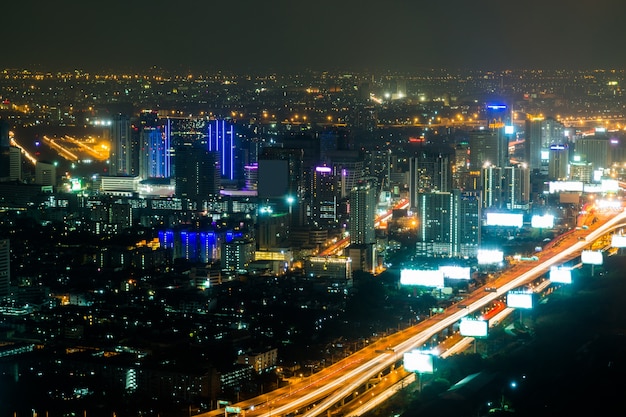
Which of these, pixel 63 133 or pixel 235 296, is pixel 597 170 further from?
pixel 235 296

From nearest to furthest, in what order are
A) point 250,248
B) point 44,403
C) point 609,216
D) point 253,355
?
point 44,403 → point 253,355 → point 250,248 → point 609,216

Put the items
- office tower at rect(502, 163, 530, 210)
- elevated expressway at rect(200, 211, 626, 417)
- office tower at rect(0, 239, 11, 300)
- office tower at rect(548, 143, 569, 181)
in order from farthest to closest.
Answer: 1. office tower at rect(548, 143, 569, 181)
2. office tower at rect(502, 163, 530, 210)
3. office tower at rect(0, 239, 11, 300)
4. elevated expressway at rect(200, 211, 626, 417)

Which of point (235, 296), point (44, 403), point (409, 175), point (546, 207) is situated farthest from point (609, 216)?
point (44, 403)

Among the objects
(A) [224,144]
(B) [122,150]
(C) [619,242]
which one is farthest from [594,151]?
(B) [122,150]

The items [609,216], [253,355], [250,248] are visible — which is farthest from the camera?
[609,216]

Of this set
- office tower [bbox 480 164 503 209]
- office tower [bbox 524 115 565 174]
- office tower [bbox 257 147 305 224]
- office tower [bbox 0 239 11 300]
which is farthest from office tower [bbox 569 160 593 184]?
office tower [bbox 0 239 11 300]

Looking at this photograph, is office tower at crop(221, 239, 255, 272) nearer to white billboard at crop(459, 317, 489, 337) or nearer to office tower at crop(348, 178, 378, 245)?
office tower at crop(348, 178, 378, 245)
